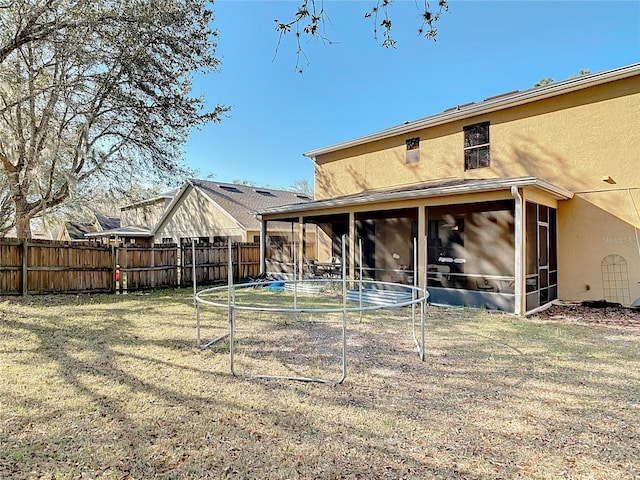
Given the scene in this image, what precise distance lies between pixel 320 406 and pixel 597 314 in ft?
24.1

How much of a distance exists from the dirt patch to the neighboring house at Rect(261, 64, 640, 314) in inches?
12.2

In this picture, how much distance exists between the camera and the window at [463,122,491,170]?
10.4 metres

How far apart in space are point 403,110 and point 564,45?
19.1 ft

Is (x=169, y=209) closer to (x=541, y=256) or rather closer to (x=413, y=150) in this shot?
(x=413, y=150)

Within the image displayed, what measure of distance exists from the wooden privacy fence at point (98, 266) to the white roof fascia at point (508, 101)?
22.1 feet

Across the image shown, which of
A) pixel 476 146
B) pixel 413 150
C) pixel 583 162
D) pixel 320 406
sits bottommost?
pixel 320 406

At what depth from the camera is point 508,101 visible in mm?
9664


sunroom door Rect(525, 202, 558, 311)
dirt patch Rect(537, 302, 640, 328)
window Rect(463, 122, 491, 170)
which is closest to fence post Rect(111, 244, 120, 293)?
window Rect(463, 122, 491, 170)

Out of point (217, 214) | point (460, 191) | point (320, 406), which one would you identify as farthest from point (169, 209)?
point (320, 406)

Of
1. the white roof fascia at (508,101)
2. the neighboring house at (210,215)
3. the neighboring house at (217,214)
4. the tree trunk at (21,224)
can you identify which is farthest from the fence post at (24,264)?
the white roof fascia at (508,101)

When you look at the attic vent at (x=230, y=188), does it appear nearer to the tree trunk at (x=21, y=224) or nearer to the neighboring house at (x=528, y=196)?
the neighboring house at (x=528, y=196)

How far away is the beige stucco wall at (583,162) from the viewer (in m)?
8.30

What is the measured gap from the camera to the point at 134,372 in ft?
Answer: 14.0

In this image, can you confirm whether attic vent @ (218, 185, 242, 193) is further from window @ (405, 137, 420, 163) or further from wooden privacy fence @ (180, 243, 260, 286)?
window @ (405, 137, 420, 163)
